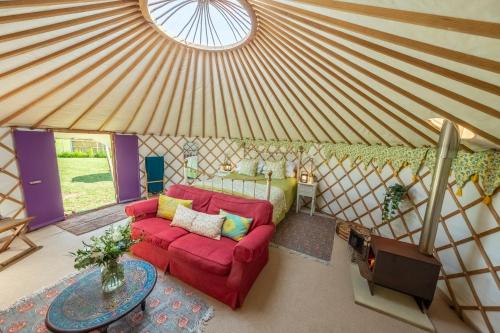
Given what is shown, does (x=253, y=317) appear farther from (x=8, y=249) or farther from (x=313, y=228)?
(x=8, y=249)

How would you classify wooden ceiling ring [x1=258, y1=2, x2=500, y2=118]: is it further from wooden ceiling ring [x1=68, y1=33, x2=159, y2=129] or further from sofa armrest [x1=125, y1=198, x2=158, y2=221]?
sofa armrest [x1=125, y1=198, x2=158, y2=221]

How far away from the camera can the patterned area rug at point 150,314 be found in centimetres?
185

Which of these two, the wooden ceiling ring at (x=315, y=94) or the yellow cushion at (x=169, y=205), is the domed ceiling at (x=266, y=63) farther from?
the yellow cushion at (x=169, y=205)

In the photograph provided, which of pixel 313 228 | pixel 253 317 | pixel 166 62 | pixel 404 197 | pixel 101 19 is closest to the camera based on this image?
pixel 101 19

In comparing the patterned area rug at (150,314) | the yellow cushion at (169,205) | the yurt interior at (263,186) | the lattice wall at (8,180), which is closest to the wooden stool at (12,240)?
the yurt interior at (263,186)

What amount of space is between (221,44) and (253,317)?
3.36m

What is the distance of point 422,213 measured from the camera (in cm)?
323

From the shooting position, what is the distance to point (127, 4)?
177cm

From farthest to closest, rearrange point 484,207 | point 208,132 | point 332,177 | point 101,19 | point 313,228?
point 208,132 < point 332,177 < point 313,228 < point 484,207 < point 101,19

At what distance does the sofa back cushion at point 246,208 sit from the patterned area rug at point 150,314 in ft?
3.63

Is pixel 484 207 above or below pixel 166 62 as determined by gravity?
below

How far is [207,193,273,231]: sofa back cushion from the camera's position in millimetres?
2719

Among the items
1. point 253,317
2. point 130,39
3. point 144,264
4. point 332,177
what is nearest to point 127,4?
point 130,39

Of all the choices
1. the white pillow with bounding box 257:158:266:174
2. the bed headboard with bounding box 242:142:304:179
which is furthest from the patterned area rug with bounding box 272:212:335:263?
the white pillow with bounding box 257:158:266:174
